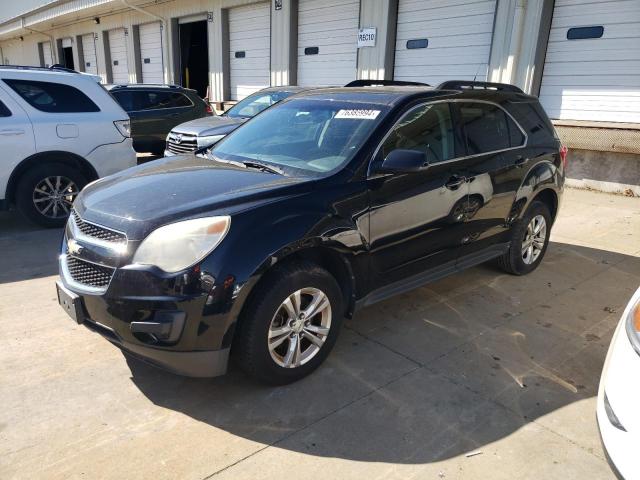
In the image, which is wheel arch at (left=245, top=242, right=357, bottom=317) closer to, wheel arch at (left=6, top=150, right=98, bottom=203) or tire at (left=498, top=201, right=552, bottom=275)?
tire at (left=498, top=201, right=552, bottom=275)

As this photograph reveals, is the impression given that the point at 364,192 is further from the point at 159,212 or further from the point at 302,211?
the point at 159,212

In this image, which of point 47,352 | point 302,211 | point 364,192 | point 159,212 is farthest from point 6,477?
point 364,192

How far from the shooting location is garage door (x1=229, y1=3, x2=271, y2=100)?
14.5 meters

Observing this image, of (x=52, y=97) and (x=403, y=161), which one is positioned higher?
(x=52, y=97)

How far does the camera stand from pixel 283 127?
3885 millimetres

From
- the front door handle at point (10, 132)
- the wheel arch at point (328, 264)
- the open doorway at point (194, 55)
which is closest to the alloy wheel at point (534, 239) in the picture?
the wheel arch at point (328, 264)

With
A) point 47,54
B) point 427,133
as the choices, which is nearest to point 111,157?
point 427,133

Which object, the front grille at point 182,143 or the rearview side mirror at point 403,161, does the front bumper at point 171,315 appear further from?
the front grille at point 182,143

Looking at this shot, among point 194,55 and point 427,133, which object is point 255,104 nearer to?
point 427,133

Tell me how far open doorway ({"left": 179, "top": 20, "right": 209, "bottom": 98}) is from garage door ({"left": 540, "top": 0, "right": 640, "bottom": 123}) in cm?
1258

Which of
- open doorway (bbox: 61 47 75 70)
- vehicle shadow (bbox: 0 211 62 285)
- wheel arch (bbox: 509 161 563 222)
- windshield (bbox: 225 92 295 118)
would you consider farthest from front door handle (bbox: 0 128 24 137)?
open doorway (bbox: 61 47 75 70)

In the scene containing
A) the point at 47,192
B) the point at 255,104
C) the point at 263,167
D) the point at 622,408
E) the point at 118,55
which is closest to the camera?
the point at 622,408

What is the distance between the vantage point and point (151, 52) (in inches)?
764

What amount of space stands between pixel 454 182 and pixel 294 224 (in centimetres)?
153
